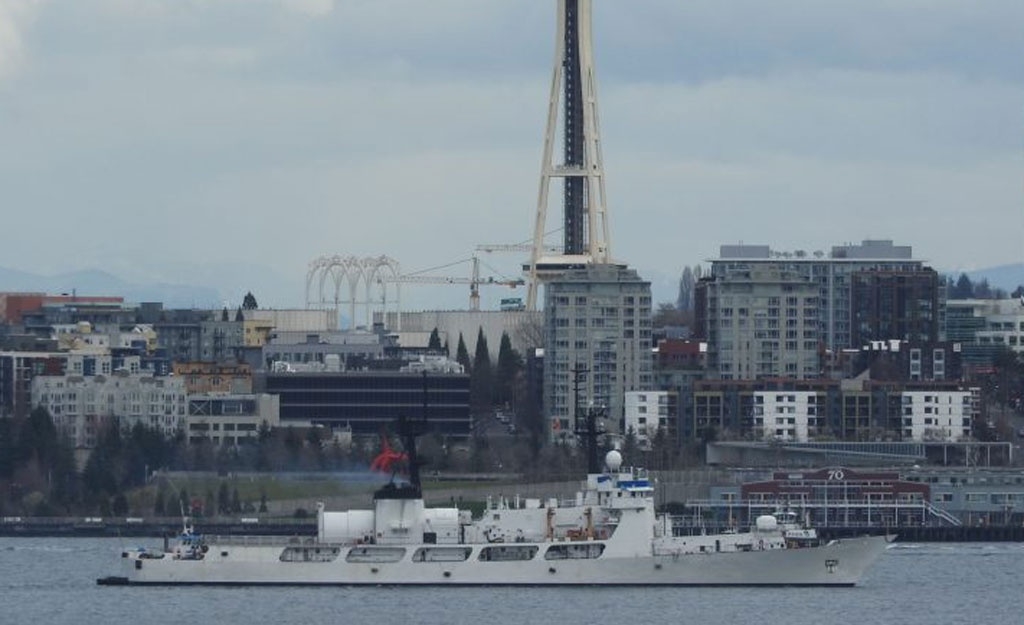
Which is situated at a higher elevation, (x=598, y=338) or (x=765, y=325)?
(x=765, y=325)

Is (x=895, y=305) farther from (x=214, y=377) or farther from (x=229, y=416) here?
(x=229, y=416)

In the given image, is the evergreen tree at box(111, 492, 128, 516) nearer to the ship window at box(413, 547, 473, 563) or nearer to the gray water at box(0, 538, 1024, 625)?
the gray water at box(0, 538, 1024, 625)

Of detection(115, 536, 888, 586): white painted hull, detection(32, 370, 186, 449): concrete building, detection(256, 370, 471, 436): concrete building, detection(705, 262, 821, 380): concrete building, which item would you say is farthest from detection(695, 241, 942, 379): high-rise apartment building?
detection(115, 536, 888, 586): white painted hull

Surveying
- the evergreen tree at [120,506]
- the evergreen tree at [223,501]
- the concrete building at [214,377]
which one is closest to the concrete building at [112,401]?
the concrete building at [214,377]

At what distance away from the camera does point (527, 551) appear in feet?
318

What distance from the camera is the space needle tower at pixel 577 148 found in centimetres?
18825

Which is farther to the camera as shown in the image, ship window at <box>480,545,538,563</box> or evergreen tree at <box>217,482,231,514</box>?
evergreen tree at <box>217,482,231,514</box>

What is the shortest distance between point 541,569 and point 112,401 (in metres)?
70.7

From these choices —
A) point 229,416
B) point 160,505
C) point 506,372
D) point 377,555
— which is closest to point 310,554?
point 377,555

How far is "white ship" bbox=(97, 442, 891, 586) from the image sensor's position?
316 ft

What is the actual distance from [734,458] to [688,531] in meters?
39.1

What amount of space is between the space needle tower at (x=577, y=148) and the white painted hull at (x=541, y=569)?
90241 mm

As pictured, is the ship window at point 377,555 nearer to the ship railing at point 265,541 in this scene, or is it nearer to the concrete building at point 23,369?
the ship railing at point 265,541

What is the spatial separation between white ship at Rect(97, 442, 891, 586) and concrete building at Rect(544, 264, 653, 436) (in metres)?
69.1
